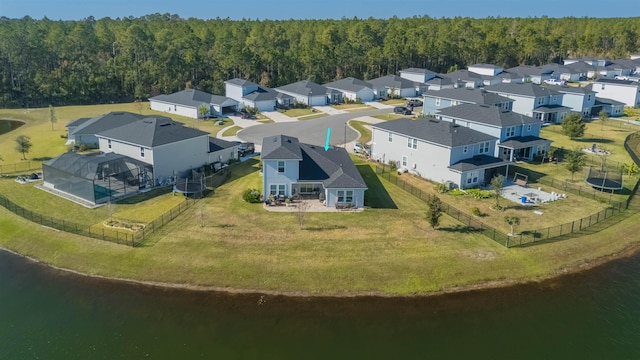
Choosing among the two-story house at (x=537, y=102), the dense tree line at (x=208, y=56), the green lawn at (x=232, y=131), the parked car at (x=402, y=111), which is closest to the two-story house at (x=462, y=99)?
the two-story house at (x=537, y=102)

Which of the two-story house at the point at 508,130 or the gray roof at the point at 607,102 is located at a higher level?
the gray roof at the point at 607,102

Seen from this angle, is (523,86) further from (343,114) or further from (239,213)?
(239,213)

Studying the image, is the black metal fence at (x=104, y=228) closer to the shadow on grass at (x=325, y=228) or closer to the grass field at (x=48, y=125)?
the shadow on grass at (x=325, y=228)

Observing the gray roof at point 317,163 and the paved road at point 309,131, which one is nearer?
the gray roof at point 317,163

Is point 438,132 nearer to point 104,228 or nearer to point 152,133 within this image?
point 152,133

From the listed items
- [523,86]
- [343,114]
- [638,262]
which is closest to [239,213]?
[638,262]

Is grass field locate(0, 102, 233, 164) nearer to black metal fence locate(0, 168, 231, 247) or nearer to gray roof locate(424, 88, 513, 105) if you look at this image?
black metal fence locate(0, 168, 231, 247)

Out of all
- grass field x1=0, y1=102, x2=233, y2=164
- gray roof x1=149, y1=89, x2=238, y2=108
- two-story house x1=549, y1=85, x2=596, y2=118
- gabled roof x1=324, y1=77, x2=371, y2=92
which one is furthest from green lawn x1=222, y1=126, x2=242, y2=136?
two-story house x1=549, y1=85, x2=596, y2=118
